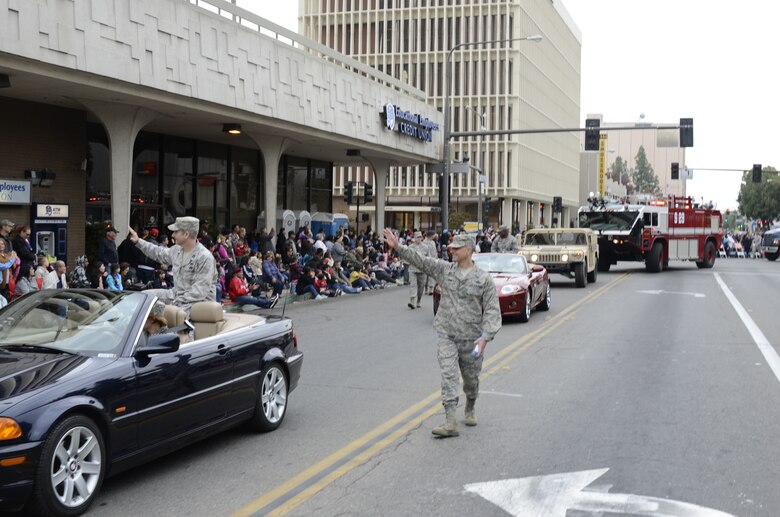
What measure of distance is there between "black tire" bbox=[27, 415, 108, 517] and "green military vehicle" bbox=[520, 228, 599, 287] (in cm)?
2062

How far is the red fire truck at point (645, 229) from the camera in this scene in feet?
111

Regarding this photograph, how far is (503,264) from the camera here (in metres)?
17.7

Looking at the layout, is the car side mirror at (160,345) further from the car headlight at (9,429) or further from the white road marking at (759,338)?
the white road marking at (759,338)

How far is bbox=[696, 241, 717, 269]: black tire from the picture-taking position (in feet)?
129

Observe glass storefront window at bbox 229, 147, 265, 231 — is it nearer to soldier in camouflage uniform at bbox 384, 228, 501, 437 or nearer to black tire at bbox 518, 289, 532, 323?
black tire at bbox 518, 289, 532, 323

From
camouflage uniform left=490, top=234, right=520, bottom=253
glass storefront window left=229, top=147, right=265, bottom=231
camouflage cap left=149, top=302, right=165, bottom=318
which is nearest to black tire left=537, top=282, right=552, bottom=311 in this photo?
camouflage uniform left=490, top=234, right=520, bottom=253

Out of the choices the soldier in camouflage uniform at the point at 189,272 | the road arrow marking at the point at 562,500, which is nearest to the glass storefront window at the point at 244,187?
the soldier in camouflage uniform at the point at 189,272

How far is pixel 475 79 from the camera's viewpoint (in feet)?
259

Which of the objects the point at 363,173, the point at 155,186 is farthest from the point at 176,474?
the point at 363,173

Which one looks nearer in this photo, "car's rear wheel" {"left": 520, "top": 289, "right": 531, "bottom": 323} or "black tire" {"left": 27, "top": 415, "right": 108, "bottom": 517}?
"black tire" {"left": 27, "top": 415, "right": 108, "bottom": 517}

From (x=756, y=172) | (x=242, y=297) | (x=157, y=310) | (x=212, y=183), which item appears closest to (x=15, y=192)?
(x=242, y=297)

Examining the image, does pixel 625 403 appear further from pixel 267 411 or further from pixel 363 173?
pixel 363 173

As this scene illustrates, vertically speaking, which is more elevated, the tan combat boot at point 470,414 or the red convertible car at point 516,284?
the red convertible car at point 516,284

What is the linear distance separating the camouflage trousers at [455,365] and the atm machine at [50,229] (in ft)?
48.6
